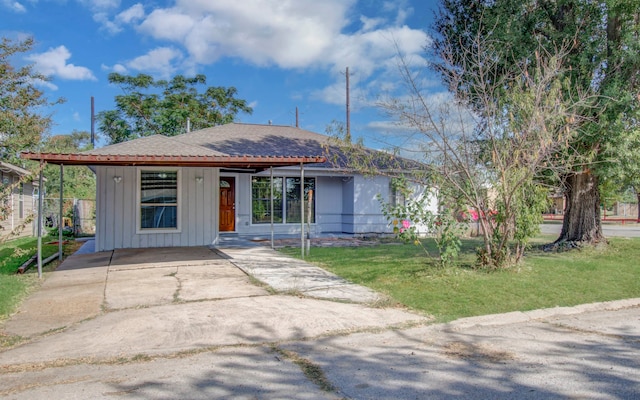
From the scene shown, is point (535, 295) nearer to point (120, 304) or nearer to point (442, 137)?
point (442, 137)

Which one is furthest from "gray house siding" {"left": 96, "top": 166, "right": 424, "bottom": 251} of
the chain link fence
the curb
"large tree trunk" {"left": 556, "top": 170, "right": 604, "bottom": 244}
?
A: the chain link fence

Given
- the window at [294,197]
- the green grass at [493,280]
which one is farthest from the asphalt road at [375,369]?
the window at [294,197]

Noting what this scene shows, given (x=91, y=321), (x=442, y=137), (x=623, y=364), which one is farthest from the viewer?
(x=442, y=137)

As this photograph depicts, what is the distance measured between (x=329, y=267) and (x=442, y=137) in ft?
11.4

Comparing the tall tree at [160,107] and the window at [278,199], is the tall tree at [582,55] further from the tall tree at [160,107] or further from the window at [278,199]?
the tall tree at [160,107]

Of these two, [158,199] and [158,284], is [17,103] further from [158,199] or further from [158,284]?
[158,284]

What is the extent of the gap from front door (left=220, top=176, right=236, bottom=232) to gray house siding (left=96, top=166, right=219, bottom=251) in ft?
8.77

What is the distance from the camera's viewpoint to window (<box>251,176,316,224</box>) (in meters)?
15.9

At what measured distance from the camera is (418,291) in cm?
702

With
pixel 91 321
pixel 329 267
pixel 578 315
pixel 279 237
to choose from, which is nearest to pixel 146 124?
pixel 279 237

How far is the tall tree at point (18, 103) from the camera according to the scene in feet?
52.2

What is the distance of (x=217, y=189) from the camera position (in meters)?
12.9

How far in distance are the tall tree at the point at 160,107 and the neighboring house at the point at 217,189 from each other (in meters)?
10.0

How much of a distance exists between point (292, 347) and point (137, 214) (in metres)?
8.93
